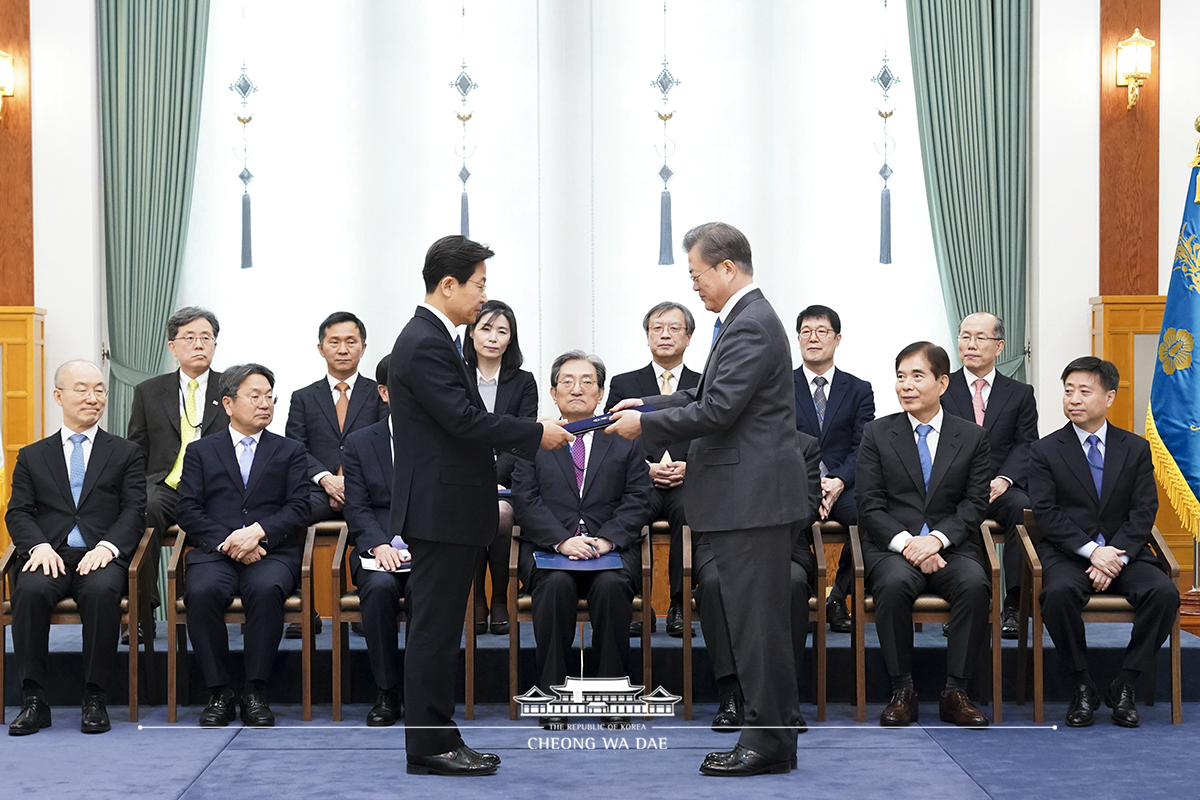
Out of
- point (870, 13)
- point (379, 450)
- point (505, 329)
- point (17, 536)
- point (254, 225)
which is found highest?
point (870, 13)

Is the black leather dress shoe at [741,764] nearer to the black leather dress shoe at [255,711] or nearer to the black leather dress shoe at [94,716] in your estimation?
the black leather dress shoe at [255,711]

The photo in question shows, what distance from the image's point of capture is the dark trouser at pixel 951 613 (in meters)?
4.18

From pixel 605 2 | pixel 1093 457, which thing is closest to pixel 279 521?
pixel 1093 457

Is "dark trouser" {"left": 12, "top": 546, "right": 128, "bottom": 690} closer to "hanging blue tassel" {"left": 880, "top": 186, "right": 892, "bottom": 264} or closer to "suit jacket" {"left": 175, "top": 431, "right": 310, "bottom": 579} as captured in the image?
"suit jacket" {"left": 175, "top": 431, "right": 310, "bottom": 579}

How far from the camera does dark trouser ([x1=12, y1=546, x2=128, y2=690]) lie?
4.18 metres

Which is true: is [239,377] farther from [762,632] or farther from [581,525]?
[762,632]

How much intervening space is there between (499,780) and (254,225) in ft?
13.4

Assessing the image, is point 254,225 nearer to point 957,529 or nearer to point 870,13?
point 870,13

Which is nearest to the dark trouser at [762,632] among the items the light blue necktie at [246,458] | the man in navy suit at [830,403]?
the man in navy suit at [830,403]

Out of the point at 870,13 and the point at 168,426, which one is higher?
the point at 870,13

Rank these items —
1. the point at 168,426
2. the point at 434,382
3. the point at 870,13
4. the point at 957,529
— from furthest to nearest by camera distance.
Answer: the point at 870,13 < the point at 168,426 < the point at 957,529 < the point at 434,382

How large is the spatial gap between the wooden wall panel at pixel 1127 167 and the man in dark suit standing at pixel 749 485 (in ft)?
11.4

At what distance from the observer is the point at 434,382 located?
346 cm

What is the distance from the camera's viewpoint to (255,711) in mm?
4219
